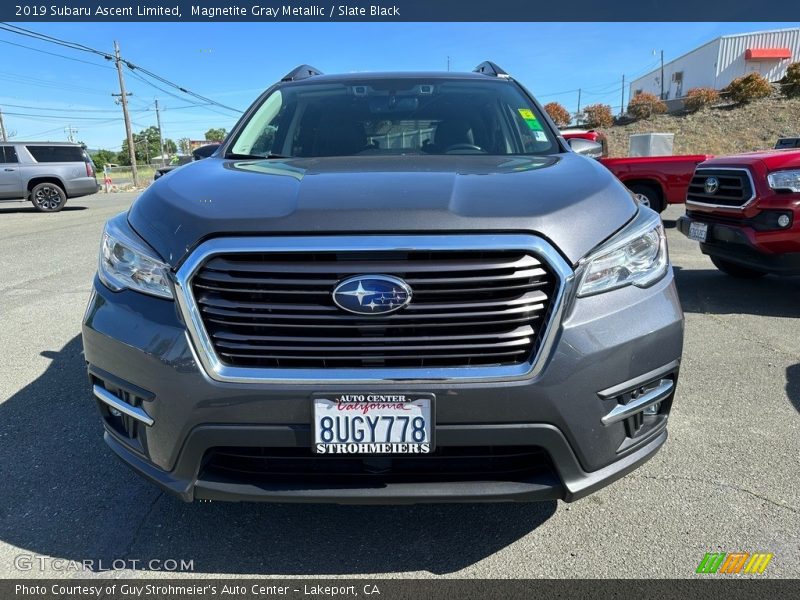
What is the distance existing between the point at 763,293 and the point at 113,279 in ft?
19.9

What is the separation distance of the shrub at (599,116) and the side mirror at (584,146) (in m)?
38.5

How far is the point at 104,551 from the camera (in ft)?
7.30

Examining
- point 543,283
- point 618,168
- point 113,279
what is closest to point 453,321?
point 543,283

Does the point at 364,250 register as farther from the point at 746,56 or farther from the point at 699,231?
the point at 746,56

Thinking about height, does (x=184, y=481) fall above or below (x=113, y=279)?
below

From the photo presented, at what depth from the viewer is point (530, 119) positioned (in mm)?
3248

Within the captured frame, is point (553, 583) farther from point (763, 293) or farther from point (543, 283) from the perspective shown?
point (763, 293)

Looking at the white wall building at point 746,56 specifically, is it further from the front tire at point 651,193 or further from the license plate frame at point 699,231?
the license plate frame at point 699,231

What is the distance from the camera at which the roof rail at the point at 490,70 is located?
382cm

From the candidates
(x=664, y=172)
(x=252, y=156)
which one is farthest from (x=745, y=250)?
(x=664, y=172)

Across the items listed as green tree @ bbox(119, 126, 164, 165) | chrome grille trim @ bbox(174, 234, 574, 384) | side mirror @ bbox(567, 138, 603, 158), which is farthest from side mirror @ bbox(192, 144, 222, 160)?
green tree @ bbox(119, 126, 164, 165)

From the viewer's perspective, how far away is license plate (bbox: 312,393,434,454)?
1769mm

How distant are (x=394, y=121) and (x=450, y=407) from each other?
195 centimetres
